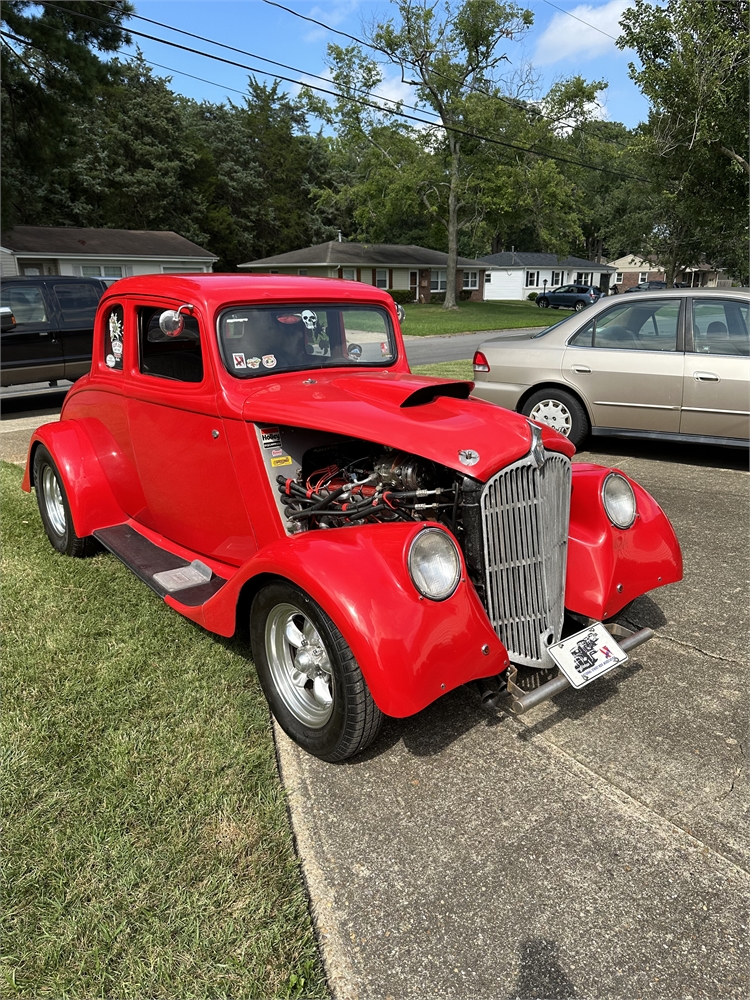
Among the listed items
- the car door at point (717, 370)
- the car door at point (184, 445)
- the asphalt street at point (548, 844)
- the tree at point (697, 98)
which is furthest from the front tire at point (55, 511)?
the tree at point (697, 98)

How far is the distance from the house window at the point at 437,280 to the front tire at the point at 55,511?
147ft

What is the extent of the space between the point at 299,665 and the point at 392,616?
643 millimetres

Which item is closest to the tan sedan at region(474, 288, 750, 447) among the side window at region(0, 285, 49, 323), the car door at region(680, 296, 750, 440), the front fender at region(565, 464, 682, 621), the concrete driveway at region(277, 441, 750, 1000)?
the car door at region(680, 296, 750, 440)

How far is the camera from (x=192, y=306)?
347cm

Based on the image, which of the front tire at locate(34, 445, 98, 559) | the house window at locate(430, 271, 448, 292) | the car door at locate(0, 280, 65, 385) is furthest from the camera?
the house window at locate(430, 271, 448, 292)

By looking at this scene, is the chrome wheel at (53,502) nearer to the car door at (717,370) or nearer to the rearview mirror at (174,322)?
the rearview mirror at (174,322)

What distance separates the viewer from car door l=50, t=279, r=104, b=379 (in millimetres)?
10656

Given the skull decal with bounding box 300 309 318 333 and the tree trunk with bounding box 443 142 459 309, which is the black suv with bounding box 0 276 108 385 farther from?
the tree trunk with bounding box 443 142 459 309

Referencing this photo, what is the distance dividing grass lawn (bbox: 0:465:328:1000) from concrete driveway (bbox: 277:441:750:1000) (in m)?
0.15

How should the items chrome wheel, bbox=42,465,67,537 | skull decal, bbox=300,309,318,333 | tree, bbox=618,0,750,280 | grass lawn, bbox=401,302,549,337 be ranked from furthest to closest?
grass lawn, bbox=401,302,549,337
tree, bbox=618,0,750,280
chrome wheel, bbox=42,465,67,537
skull decal, bbox=300,309,318,333

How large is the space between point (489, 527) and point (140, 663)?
196 cm

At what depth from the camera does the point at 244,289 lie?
3.54 metres

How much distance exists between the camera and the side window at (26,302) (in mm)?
10438

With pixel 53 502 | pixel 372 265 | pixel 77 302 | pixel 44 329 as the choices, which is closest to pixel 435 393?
pixel 53 502
